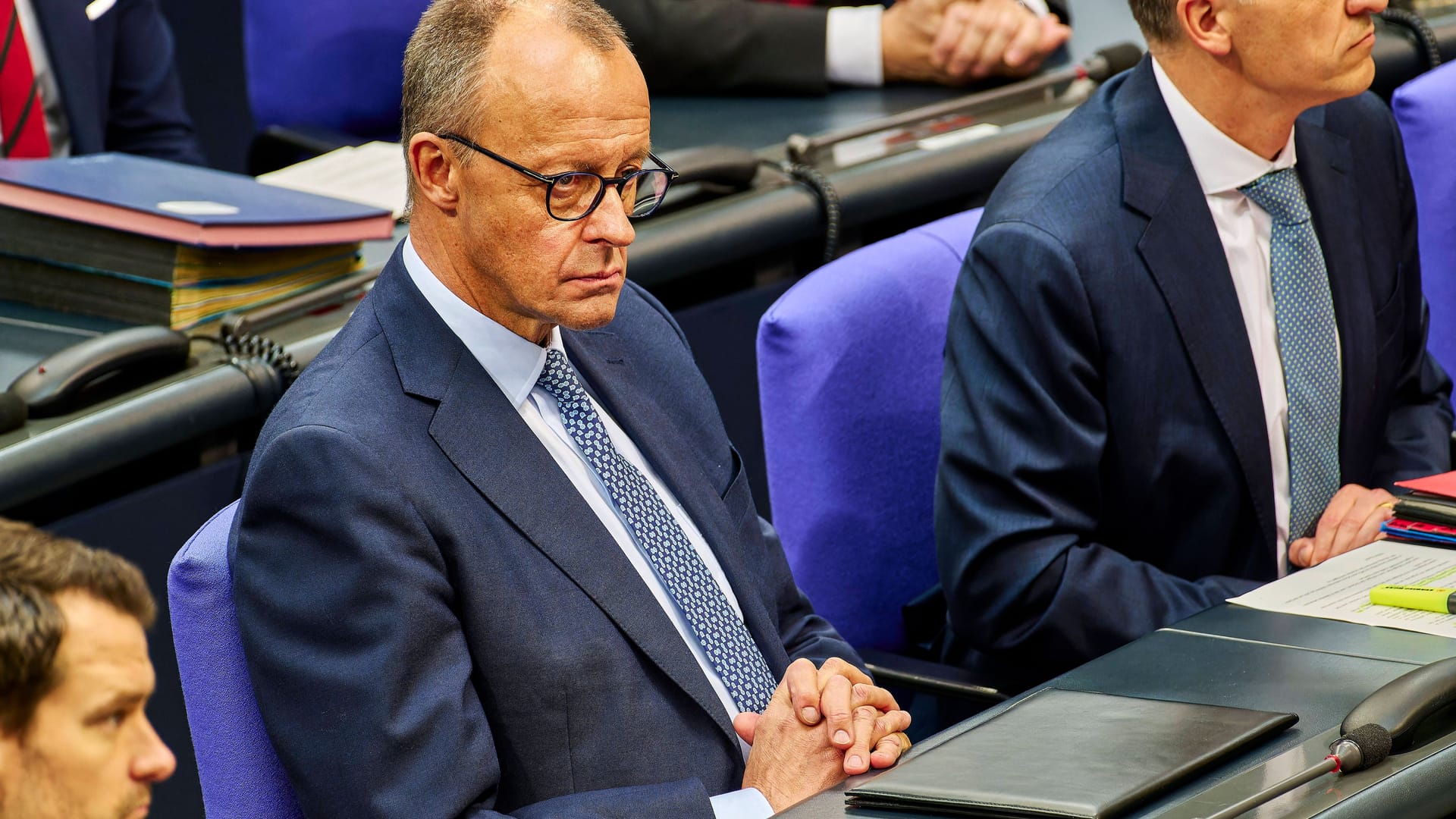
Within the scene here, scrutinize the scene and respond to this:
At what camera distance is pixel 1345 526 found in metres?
1.75

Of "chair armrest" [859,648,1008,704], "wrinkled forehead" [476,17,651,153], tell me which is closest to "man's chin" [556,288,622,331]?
"wrinkled forehead" [476,17,651,153]

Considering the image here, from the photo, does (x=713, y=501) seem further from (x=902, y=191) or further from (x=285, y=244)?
(x=902, y=191)

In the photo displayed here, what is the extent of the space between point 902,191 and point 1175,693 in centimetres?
118

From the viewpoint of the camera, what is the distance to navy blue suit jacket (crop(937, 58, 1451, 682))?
1.67 m

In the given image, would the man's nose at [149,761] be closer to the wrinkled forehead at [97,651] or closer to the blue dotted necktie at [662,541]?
the wrinkled forehead at [97,651]

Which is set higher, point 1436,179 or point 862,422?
point 1436,179

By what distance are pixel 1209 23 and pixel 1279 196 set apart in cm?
21

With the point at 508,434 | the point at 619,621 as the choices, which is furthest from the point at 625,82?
the point at 619,621

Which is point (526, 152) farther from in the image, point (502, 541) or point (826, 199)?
point (826, 199)

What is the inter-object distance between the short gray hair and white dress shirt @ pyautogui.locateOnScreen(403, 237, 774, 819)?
3.8 inches

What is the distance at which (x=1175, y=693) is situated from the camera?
1.25 meters

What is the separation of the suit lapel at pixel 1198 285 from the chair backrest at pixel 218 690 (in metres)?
0.96

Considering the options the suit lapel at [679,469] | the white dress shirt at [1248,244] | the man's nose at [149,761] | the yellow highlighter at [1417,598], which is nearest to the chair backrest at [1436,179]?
the white dress shirt at [1248,244]

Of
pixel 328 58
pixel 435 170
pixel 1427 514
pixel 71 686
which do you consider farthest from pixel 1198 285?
pixel 328 58
